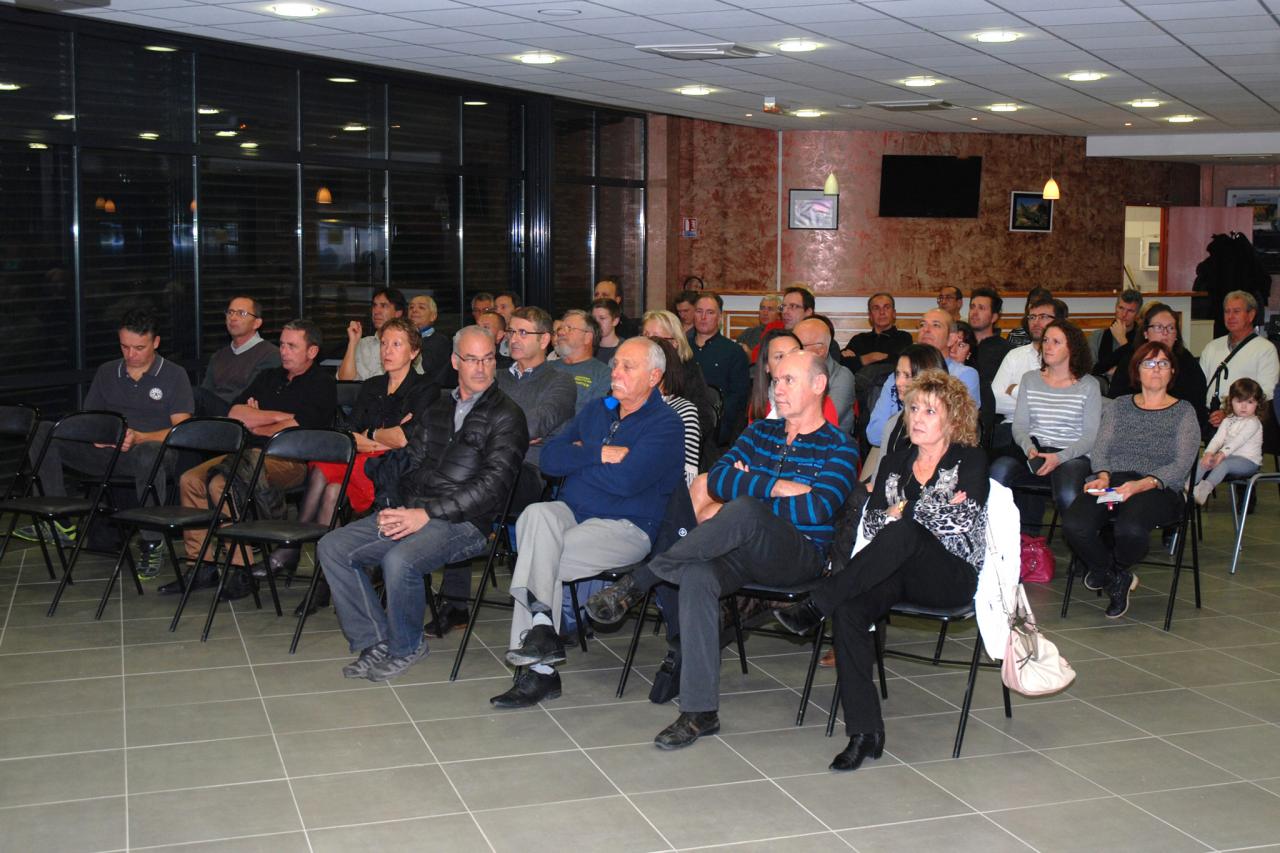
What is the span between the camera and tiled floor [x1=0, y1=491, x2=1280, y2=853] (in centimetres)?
374

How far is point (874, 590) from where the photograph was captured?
4.36m

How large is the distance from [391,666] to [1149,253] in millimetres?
17324

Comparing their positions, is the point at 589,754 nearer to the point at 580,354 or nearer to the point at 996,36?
the point at 580,354

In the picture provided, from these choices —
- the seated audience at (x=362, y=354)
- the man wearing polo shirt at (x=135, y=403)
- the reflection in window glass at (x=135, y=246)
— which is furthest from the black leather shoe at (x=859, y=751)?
the reflection in window glass at (x=135, y=246)

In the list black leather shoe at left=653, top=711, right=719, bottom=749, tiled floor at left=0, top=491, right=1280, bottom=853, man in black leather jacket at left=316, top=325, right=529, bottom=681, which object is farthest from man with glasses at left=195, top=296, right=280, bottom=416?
black leather shoe at left=653, top=711, right=719, bottom=749

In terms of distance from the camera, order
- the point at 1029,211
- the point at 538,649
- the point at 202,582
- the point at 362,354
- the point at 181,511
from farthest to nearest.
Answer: the point at 1029,211
the point at 362,354
the point at 202,582
the point at 181,511
the point at 538,649

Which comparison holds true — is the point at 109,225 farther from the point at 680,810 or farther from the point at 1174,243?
the point at 1174,243

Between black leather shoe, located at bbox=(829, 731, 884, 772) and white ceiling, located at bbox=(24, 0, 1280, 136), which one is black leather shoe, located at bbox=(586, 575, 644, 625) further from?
white ceiling, located at bbox=(24, 0, 1280, 136)

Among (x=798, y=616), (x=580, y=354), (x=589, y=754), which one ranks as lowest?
(x=589, y=754)

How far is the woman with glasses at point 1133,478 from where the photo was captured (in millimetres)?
6105

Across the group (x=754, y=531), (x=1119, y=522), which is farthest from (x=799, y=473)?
(x=1119, y=522)

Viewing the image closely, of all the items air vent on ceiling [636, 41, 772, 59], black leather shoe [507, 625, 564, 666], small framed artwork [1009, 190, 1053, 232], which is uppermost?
air vent on ceiling [636, 41, 772, 59]

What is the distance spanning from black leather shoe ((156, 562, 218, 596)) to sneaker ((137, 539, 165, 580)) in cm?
19

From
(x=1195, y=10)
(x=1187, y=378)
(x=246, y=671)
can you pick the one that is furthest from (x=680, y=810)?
(x=1195, y=10)
